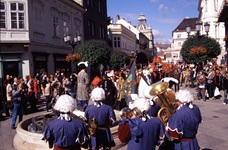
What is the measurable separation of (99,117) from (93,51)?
18.7 meters

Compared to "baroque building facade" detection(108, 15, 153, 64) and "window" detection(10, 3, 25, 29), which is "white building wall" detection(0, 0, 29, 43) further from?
"baroque building facade" detection(108, 15, 153, 64)

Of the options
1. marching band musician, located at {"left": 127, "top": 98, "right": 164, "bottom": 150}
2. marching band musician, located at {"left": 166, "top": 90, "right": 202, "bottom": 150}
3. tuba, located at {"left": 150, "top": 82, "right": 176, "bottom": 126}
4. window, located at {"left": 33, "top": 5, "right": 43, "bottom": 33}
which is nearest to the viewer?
marching band musician, located at {"left": 127, "top": 98, "right": 164, "bottom": 150}

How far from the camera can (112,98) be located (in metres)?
12.4

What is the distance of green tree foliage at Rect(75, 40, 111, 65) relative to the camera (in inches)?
936

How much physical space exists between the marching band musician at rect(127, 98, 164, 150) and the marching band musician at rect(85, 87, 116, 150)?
4.61 feet

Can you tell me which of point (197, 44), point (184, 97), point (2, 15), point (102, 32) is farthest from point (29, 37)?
point (102, 32)

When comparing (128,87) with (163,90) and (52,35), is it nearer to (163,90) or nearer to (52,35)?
(163,90)

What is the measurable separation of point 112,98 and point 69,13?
1730cm

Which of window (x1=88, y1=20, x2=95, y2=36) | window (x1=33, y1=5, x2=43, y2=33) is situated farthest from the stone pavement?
window (x1=88, y1=20, x2=95, y2=36)

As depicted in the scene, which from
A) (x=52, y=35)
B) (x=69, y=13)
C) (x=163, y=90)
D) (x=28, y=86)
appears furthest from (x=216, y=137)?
(x=69, y=13)

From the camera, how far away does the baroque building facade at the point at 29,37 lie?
1908 centimetres

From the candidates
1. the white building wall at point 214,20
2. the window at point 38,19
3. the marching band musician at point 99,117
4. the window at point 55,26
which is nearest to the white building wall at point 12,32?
the window at point 38,19

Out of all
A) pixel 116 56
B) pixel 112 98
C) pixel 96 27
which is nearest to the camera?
pixel 112 98

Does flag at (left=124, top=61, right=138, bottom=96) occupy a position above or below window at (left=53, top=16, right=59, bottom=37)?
below
